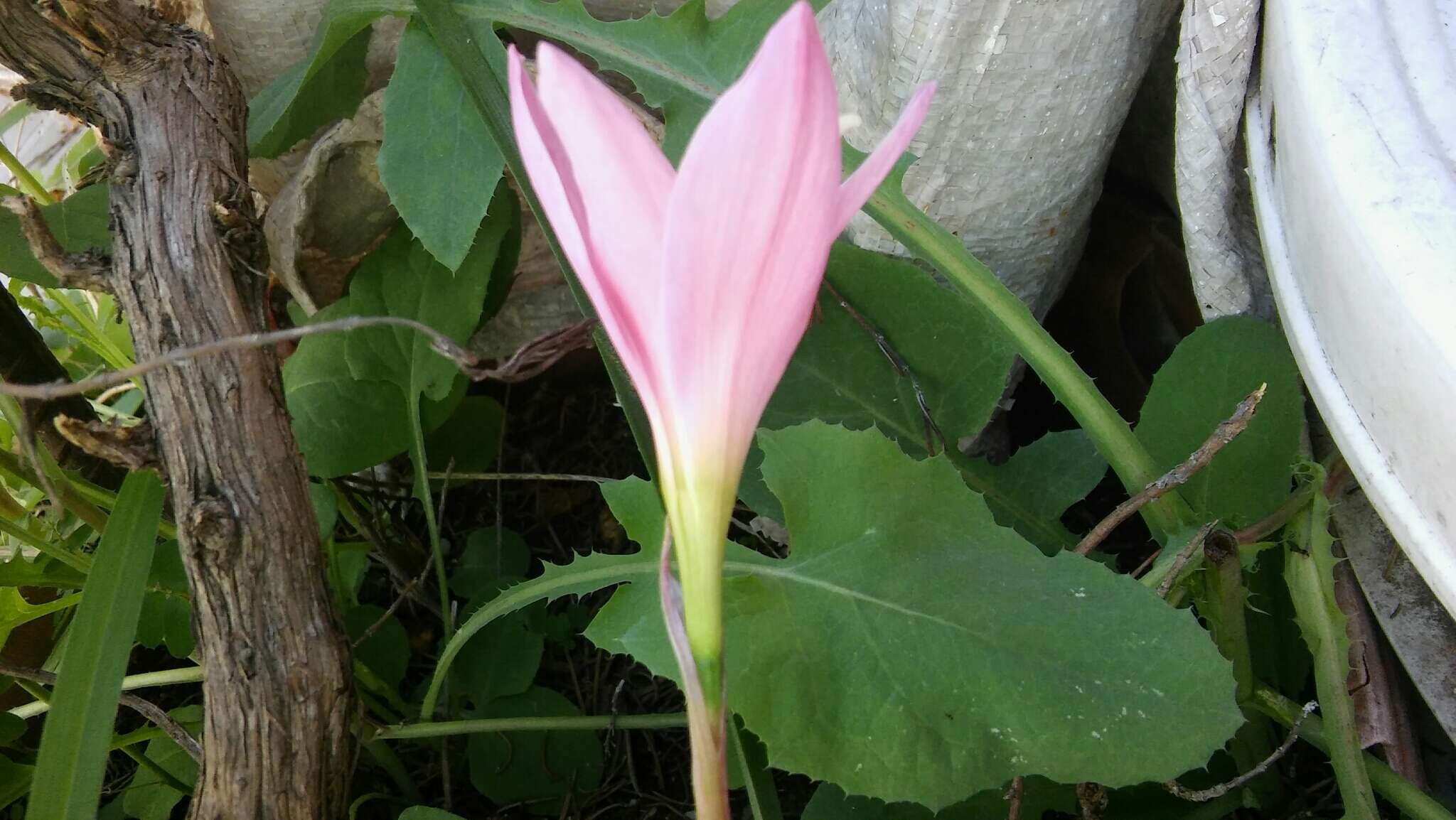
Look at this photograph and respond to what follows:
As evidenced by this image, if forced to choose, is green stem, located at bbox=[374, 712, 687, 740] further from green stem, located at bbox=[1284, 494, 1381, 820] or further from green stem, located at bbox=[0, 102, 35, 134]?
green stem, located at bbox=[0, 102, 35, 134]

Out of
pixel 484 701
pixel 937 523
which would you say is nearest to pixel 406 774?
pixel 484 701

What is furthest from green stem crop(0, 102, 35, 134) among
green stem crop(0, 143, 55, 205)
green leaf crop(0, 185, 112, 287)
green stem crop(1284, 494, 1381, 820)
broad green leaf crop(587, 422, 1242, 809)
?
green stem crop(1284, 494, 1381, 820)

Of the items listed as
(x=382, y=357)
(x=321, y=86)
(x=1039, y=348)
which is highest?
(x=321, y=86)

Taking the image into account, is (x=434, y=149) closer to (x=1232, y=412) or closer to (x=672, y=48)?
(x=672, y=48)

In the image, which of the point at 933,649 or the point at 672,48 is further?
the point at 672,48

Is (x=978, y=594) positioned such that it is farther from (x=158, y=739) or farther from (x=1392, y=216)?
(x=158, y=739)

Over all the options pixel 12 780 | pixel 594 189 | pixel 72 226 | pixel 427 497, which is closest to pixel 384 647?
pixel 427 497

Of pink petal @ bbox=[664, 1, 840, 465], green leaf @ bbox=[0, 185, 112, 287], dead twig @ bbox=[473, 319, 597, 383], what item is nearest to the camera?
pink petal @ bbox=[664, 1, 840, 465]
